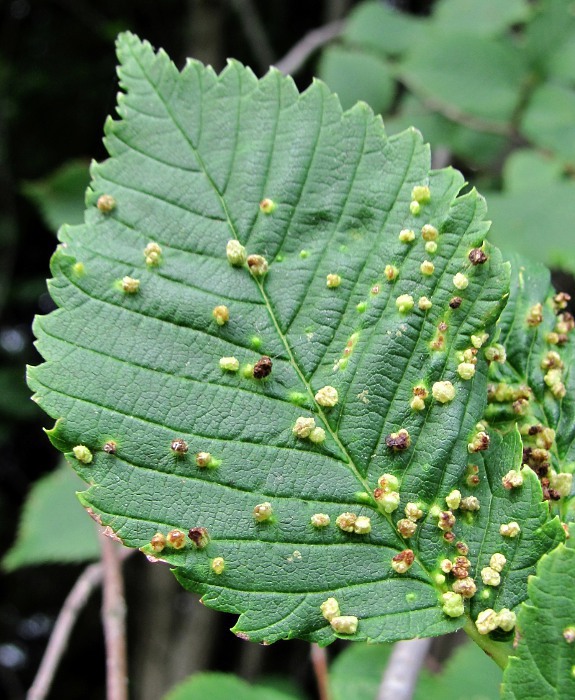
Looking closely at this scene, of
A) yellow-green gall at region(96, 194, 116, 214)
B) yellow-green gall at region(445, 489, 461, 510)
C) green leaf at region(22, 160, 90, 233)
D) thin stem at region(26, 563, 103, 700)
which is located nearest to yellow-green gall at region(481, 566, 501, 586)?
yellow-green gall at region(445, 489, 461, 510)

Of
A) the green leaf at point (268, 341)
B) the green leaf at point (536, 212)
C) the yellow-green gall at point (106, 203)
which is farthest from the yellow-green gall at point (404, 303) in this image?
the green leaf at point (536, 212)

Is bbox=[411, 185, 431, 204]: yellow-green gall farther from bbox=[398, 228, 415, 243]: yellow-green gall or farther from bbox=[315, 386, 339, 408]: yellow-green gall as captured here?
bbox=[315, 386, 339, 408]: yellow-green gall

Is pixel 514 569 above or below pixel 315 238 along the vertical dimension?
below

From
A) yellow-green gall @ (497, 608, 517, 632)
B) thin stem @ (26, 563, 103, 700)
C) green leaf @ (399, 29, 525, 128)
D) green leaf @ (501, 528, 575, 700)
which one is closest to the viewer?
green leaf @ (501, 528, 575, 700)

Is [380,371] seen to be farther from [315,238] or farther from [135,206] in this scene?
[135,206]

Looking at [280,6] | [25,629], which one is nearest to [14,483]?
[25,629]

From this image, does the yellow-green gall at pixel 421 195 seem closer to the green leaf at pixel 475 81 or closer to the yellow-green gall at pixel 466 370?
the yellow-green gall at pixel 466 370
